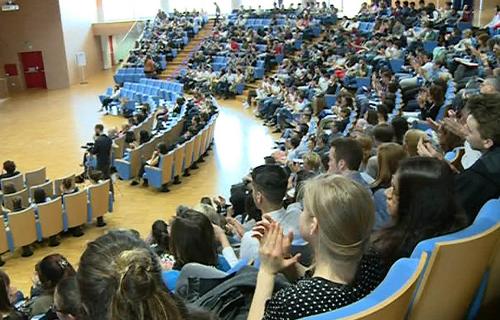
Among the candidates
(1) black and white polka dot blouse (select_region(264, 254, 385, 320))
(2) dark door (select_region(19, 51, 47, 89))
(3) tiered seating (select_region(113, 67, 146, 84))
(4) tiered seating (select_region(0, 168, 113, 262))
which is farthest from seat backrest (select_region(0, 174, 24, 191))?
(2) dark door (select_region(19, 51, 47, 89))

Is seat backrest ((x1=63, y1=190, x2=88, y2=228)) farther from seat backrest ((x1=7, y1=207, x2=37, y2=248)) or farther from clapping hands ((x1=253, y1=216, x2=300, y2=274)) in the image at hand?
clapping hands ((x1=253, y1=216, x2=300, y2=274))

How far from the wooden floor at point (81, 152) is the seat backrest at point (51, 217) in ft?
0.83

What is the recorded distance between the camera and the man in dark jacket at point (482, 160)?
2.62m

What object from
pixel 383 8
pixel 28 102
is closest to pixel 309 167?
pixel 383 8

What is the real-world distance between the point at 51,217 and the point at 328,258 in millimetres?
6176

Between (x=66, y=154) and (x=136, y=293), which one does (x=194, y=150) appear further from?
(x=136, y=293)

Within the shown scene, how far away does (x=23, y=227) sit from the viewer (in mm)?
6883

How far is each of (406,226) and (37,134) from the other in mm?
13869

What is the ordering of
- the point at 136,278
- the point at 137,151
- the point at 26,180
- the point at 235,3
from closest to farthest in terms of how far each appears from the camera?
1. the point at 136,278
2. the point at 26,180
3. the point at 137,151
4. the point at 235,3

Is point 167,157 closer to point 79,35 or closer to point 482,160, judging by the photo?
point 482,160

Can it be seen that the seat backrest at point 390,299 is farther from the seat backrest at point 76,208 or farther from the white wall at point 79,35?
the white wall at point 79,35

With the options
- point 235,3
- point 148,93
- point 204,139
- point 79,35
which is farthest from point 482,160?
point 235,3

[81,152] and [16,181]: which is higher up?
[16,181]

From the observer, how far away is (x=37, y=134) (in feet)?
47.8
